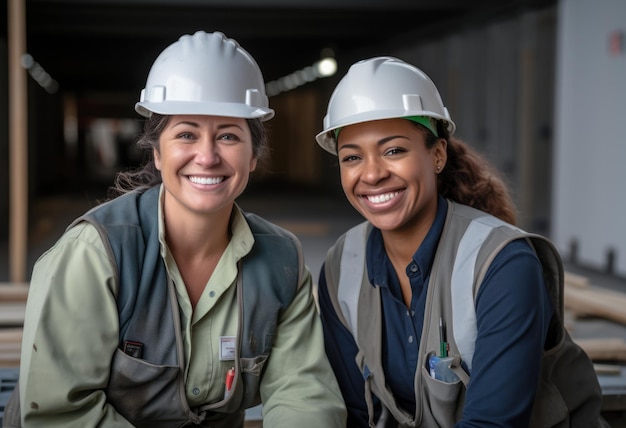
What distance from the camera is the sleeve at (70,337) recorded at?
6.63ft

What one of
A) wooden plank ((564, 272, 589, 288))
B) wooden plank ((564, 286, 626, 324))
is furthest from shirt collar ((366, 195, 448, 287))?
wooden plank ((564, 272, 589, 288))

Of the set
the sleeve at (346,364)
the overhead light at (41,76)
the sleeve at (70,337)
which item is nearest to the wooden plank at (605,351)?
the sleeve at (346,364)

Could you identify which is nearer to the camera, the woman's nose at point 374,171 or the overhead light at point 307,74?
the woman's nose at point 374,171

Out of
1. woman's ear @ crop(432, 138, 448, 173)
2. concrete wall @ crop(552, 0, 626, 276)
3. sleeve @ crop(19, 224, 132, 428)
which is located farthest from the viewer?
concrete wall @ crop(552, 0, 626, 276)

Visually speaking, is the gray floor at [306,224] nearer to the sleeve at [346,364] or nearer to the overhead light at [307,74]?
the sleeve at [346,364]

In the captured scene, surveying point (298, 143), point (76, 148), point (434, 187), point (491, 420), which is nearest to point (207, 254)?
point (434, 187)

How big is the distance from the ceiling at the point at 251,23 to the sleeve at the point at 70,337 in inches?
288

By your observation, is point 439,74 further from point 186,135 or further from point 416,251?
point 186,135

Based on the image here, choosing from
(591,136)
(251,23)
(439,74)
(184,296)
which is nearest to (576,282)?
(591,136)

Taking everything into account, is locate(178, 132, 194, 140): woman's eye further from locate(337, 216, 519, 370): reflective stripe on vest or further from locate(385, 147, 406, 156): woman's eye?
locate(337, 216, 519, 370): reflective stripe on vest

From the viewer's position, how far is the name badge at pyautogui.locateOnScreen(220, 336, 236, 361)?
90.4 inches

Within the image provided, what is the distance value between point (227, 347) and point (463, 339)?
2.29 feet

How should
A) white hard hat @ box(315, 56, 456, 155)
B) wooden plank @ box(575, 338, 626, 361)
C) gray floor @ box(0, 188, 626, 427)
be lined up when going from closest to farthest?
1. white hard hat @ box(315, 56, 456, 155)
2. wooden plank @ box(575, 338, 626, 361)
3. gray floor @ box(0, 188, 626, 427)

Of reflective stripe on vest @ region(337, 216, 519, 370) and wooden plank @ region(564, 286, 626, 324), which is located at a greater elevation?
reflective stripe on vest @ region(337, 216, 519, 370)
